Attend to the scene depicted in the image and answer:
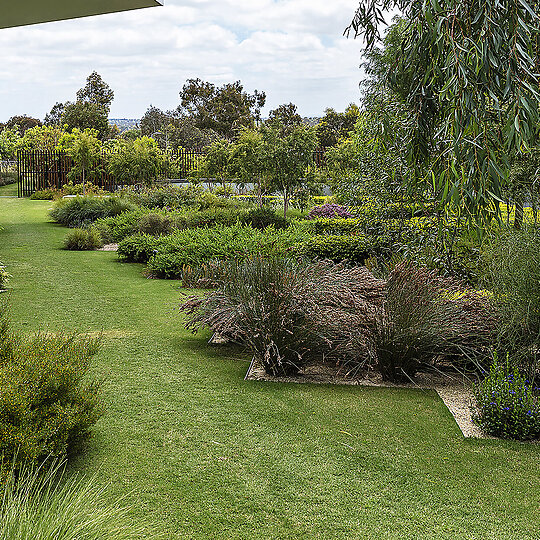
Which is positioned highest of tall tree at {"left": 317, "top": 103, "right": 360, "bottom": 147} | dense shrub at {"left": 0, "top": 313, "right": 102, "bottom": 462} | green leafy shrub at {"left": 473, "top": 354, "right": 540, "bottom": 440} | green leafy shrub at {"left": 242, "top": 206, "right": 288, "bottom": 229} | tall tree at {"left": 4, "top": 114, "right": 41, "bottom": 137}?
tall tree at {"left": 4, "top": 114, "right": 41, "bottom": 137}

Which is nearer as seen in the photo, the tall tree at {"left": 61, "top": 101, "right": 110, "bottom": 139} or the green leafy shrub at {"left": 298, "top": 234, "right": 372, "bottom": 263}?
the green leafy shrub at {"left": 298, "top": 234, "right": 372, "bottom": 263}

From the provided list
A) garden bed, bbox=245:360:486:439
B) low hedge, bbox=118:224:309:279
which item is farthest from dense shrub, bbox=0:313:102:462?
low hedge, bbox=118:224:309:279

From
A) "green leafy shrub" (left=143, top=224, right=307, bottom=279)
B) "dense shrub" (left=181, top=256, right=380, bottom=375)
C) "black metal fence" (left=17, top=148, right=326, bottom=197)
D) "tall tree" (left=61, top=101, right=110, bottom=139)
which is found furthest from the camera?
"tall tree" (left=61, top=101, right=110, bottom=139)

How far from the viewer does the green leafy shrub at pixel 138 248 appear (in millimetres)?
11211

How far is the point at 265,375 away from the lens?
522cm

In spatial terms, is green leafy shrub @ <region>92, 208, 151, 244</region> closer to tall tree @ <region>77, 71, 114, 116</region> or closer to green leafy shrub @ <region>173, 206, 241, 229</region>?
green leafy shrub @ <region>173, 206, 241, 229</region>

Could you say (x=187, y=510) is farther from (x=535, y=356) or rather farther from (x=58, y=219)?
(x=58, y=219)

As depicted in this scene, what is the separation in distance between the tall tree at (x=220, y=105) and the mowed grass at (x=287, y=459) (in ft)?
146

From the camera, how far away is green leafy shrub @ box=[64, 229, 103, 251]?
12.8 m

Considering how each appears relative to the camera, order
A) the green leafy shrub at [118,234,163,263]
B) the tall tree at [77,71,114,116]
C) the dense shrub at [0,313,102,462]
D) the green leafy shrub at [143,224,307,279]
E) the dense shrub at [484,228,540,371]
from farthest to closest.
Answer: the tall tree at [77,71,114,116]
the green leafy shrub at [118,234,163,263]
the green leafy shrub at [143,224,307,279]
the dense shrub at [484,228,540,371]
the dense shrub at [0,313,102,462]

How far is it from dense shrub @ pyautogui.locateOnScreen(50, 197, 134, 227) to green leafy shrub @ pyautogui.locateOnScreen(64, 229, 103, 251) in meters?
2.91

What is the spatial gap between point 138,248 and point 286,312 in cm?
688

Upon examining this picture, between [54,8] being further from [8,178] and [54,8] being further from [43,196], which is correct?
[8,178]

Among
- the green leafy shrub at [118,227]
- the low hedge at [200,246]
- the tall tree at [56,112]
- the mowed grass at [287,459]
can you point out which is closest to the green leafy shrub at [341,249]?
the low hedge at [200,246]
